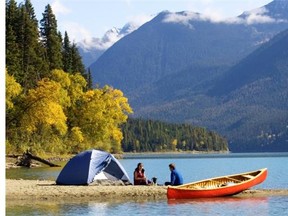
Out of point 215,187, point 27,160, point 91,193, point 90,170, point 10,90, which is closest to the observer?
point 91,193

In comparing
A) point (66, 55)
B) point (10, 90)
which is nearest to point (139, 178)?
point (10, 90)

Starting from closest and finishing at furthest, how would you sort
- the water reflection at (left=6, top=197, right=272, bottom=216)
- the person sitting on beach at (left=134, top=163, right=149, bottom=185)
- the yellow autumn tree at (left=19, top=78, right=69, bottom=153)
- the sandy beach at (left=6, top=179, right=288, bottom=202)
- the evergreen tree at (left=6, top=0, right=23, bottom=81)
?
the water reflection at (left=6, top=197, right=272, bottom=216), the sandy beach at (left=6, top=179, right=288, bottom=202), the person sitting on beach at (left=134, top=163, right=149, bottom=185), the yellow autumn tree at (left=19, top=78, right=69, bottom=153), the evergreen tree at (left=6, top=0, right=23, bottom=81)

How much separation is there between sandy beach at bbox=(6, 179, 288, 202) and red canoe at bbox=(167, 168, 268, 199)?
70cm

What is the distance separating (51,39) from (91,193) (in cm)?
6806

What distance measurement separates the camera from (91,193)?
3762 centimetres

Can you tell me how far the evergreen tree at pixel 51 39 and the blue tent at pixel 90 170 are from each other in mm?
58430

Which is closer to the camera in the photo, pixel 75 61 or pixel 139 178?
pixel 139 178

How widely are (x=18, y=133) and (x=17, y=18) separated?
16505 mm

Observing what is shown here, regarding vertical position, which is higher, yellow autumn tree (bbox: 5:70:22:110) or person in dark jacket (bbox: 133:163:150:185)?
yellow autumn tree (bbox: 5:70:22:110)

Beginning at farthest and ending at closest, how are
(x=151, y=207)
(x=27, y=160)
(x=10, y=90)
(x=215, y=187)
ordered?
(x=27, y=160), (x=10, y=90), (x=215, y=187), (x=151, y=207)

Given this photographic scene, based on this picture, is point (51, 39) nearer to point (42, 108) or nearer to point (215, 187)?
point (42, 108)

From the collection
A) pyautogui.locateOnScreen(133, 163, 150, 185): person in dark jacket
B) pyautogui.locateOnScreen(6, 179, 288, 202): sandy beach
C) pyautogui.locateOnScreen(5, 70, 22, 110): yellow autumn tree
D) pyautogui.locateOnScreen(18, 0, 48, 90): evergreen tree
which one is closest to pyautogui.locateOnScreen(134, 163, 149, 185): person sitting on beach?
pyautogui.locateOnScreen(133, 163, 150, 185): person in dark jacket

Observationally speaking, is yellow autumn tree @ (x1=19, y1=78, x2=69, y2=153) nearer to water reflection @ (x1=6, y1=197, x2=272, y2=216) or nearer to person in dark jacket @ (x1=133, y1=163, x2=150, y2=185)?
person in dark jacket @ (x1=133, y1=163, x2=150, y2=185)

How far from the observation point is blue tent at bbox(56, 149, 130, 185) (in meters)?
41.8
